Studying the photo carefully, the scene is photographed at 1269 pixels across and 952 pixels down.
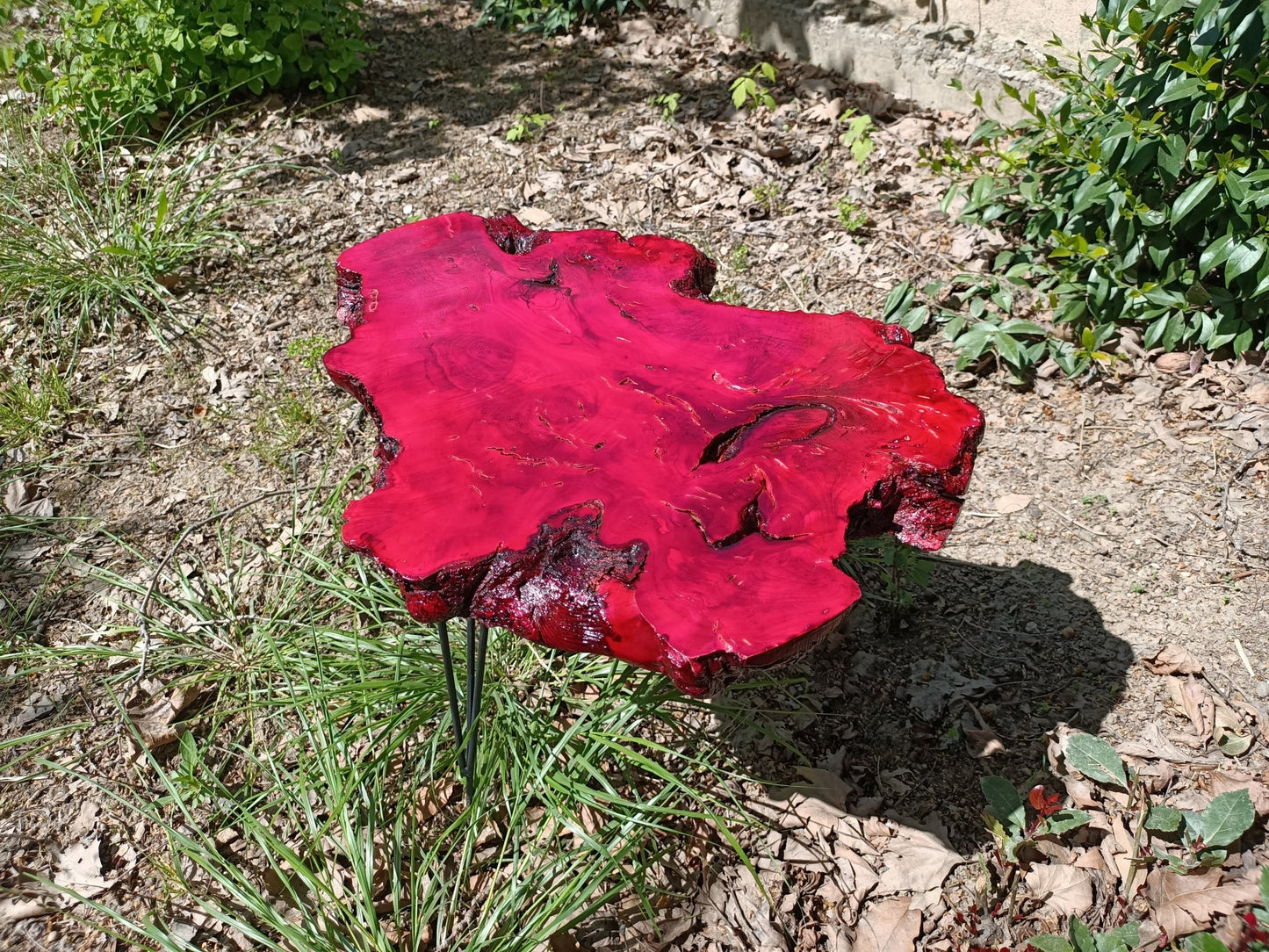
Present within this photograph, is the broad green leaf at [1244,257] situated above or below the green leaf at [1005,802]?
above

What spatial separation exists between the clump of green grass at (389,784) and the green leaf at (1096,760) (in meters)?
0.72

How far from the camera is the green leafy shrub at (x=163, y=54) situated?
3980mm

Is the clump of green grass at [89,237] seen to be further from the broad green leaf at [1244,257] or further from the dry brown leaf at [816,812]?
the broad green leaf at [1244,257]

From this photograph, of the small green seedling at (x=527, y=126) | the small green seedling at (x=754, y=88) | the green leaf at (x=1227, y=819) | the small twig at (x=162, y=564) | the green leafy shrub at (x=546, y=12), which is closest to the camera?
the green leaf at (x=1227, y=819)

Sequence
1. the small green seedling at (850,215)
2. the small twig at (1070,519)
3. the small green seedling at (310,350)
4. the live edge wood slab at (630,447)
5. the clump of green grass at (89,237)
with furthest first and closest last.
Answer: the small green seedling at (850,215) → the clump of green grass at (89,237) → the small green seedling at (310,350) → the small twig at (1070,519) → the live edge wood slab at (630,447)

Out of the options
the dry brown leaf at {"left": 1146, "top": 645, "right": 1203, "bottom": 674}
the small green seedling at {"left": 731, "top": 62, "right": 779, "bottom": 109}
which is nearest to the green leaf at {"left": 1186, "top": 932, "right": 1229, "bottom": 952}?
the dry brown leaf at {"left": 1146, "top": 645, "right": 1203, "bottom": 674}

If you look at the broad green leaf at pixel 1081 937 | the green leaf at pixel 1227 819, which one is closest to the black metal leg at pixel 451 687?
the broad green leaf at pixel 1081 937

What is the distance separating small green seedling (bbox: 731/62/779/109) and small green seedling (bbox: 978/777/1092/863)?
312 cm

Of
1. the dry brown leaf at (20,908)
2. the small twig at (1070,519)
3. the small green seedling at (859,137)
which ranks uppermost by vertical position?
the small green seedling at (859,137)

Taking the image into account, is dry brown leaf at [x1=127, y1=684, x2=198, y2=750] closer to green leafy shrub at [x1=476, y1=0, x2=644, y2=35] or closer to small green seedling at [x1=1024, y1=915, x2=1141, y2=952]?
small green seedling at [x1=1024, y1=915, x2=1141, y2=952]

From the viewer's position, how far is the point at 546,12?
17.2ft

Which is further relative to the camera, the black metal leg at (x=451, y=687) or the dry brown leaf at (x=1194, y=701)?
the dry brown leaf at (x=1194, y=701)

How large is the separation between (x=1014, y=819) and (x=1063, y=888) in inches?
5.9

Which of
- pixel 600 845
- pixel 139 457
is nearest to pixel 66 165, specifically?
pixel 139 457
